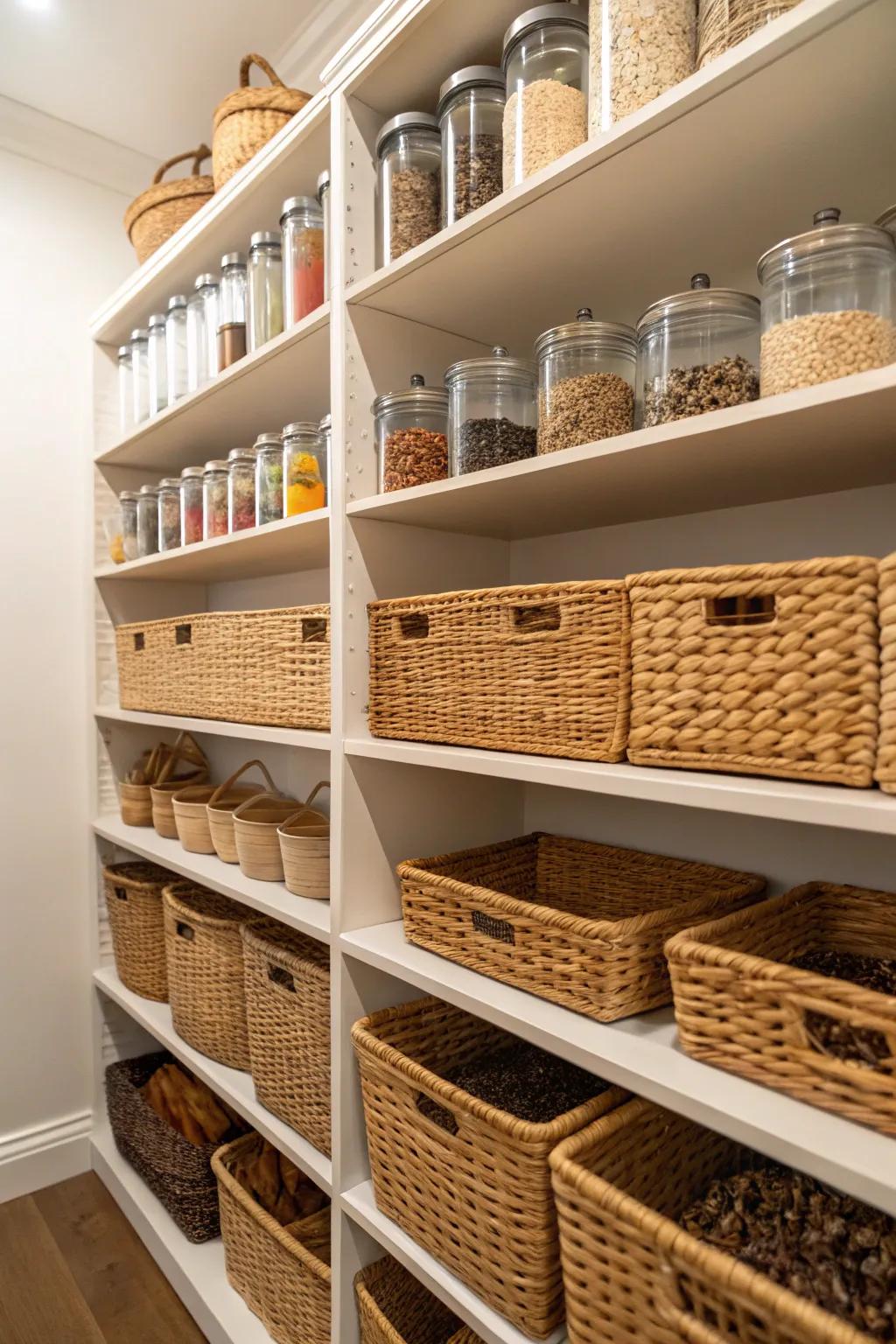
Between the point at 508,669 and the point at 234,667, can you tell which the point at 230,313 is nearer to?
the point at 234,667

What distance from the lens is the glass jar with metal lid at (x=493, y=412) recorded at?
3.88ft

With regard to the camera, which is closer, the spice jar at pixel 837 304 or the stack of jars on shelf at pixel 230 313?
the spice jar at pixel 837 304

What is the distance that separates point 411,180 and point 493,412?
1.42 feet

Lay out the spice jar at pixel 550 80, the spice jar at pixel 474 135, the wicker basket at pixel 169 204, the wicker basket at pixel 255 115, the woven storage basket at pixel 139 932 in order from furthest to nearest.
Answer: the woven storage basket at pixel 139 932, the wicker basket at pixel 169 204, the wicker basket at pixel 255 115, the spice jar at pixel 474 135, the spice jar at pixel 550 80

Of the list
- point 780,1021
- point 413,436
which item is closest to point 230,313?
point 413,436

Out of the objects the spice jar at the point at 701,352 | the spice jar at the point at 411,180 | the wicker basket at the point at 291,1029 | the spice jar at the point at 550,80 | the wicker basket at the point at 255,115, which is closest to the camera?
the spice jar at the point at 701,352

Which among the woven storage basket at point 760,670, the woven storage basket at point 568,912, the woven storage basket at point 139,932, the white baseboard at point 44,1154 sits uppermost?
the woven storage basket at point 760,670

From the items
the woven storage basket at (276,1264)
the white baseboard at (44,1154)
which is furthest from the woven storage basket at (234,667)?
the white baseboard at (44,1154)

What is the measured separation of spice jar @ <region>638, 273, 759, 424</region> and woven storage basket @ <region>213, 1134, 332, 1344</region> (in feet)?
4.95

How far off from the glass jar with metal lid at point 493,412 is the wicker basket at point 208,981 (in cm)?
117

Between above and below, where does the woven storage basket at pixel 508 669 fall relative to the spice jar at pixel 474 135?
below

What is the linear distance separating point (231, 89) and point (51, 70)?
0.45 m

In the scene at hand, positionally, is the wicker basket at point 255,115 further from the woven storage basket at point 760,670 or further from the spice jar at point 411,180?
the woven storage basket at point 760,670

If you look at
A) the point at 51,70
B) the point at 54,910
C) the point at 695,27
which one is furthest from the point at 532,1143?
the point at 51,70
